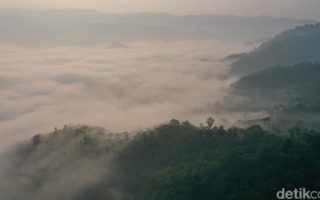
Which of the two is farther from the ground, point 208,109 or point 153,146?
point 208,109

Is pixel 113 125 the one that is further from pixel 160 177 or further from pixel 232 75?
pixel 232 75

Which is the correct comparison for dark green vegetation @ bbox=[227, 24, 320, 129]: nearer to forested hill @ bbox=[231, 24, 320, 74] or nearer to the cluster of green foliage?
forested hill @ bbox=[231, 24, 320, 74]

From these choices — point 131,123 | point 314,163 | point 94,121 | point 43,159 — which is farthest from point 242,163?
point 94,121

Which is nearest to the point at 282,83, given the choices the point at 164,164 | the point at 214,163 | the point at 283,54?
the point at 283,54

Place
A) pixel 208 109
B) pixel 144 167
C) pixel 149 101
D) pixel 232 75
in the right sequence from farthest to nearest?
pixel 232 75 < pixel 149 101 < pixel 208 109 < pixel 144 167

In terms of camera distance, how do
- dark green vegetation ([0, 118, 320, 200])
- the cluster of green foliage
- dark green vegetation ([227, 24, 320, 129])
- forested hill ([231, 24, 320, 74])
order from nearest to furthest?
the cluster of green foliage → dark green vegetation ([0, 118, 320, 200]) → dark green vegetation ([227, 24, 320, 129]) → forested hill ([231, 24, 320, 74])

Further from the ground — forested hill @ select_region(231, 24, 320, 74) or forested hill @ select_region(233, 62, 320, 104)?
forested hill @ select_region(231, 24, 320, 74)

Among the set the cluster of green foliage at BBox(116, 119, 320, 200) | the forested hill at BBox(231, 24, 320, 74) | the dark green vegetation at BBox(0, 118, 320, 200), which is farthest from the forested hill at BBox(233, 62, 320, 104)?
the dark green vegetation at BBox(0, 118, 320, 200)
